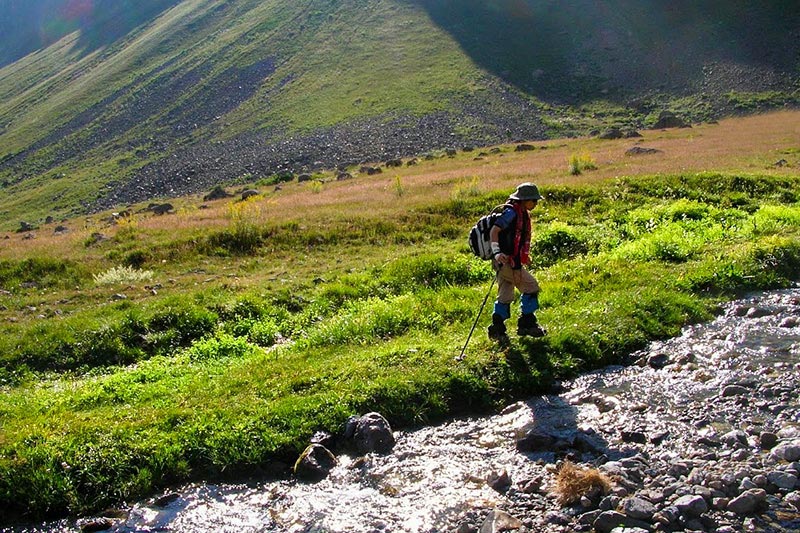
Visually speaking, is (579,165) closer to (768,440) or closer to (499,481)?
(768,440)

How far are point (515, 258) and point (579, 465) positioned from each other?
161 inches

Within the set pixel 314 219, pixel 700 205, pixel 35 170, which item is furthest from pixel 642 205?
pixel 35 170

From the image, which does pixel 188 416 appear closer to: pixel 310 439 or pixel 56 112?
pixel 310 439

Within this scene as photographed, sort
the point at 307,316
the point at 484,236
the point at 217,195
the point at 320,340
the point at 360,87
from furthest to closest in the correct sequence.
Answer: the point at 360,87 → the point at 217,195 → the point at 307,316 → the point at 320,340 → the point at 484,236

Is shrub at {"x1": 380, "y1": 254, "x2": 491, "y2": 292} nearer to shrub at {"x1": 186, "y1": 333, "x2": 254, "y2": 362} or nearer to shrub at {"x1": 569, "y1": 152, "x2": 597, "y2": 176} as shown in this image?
shrub at {"x1": 186, "y1": 333, "x2": 254, "y2": 362}

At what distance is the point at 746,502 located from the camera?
639 cm

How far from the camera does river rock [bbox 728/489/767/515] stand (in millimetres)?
6363

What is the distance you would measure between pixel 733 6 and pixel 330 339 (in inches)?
4884

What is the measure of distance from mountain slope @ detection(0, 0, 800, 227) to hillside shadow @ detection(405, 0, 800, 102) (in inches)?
14.7

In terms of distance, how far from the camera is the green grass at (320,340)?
8.54 meters

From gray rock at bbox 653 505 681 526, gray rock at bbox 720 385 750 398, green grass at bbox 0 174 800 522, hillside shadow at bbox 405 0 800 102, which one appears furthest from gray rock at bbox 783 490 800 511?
hillside shadow at bbox 405 0 800 102

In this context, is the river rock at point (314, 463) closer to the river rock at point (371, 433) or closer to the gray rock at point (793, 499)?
the river rock at point (371, 433)

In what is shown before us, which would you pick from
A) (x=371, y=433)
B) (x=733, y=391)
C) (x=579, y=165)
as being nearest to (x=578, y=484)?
(x=371, y=433)

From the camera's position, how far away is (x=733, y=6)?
109 metres
